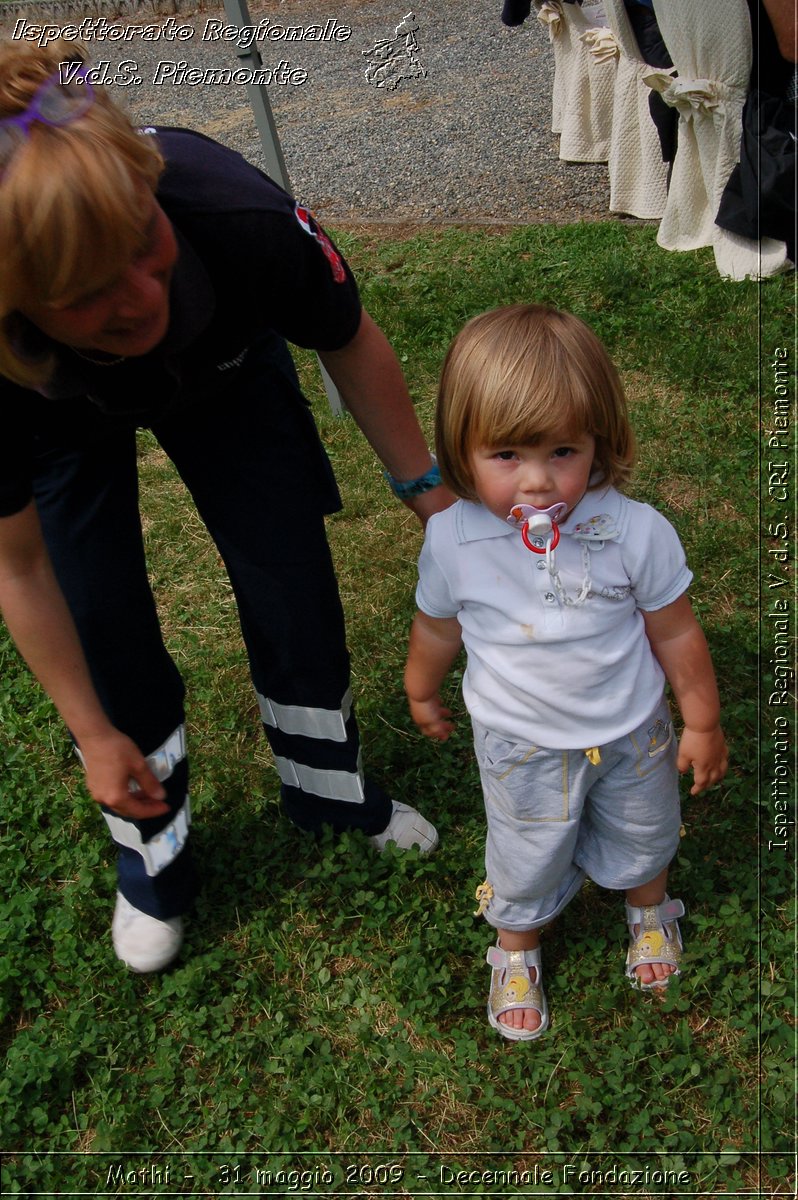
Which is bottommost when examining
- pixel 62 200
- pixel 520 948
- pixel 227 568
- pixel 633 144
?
pixel 520 948

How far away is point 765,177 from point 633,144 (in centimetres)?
138

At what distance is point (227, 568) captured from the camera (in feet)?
7.29

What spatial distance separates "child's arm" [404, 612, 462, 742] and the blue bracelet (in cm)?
30

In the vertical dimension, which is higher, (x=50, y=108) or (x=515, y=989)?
(x=50, y=108)

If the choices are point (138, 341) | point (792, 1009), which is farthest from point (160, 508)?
point (792, 1009)

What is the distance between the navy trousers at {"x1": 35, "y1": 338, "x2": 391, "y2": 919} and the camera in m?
2.02

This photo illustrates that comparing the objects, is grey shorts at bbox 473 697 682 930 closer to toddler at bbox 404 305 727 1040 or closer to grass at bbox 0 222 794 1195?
toddler at bbox 404 305 727 1040

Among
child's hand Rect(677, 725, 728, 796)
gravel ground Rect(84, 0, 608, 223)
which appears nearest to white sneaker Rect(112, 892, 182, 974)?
child's hand Rect(677, 725, 728, 796)

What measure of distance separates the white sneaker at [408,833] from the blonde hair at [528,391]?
3.50ft

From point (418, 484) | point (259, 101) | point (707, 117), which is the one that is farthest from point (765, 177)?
point (418, 484)

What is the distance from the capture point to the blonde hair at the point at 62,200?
1.34 m

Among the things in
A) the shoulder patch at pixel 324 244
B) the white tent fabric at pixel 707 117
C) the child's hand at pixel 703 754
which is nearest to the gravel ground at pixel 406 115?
the white tent fabric at pixel 707 117

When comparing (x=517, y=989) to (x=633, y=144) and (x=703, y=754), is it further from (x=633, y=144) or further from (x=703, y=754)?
(x=633, y=144)

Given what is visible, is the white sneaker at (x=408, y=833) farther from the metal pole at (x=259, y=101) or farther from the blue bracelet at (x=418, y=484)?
the metal pole at (x=259, y=101)
